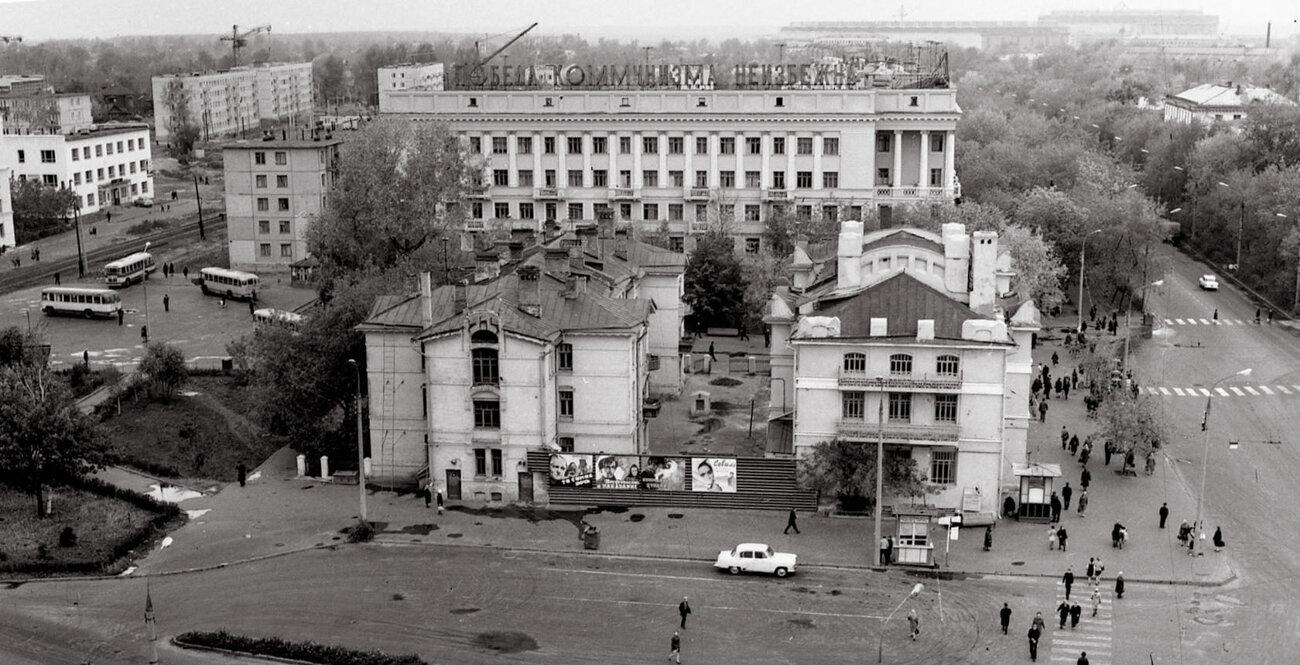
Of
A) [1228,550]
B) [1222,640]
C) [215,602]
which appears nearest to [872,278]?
[1228,550]

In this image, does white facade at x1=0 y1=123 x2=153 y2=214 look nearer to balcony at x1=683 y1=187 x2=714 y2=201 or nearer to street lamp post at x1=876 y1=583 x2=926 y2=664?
balcony at x1=683 y1=187 x2=714 y2=201

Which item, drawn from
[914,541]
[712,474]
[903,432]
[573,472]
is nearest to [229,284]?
[573,472]

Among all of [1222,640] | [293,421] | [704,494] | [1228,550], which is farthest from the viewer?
[293,421]

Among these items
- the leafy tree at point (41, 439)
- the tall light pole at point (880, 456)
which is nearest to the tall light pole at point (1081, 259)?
the tall light pole at point (880, 456)

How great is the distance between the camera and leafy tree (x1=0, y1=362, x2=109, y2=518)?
6800 centimetres

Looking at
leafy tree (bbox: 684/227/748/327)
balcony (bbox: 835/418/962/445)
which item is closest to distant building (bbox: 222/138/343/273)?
leafy tree (bbox: 684/227/748/327)

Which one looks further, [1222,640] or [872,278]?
[872,278]

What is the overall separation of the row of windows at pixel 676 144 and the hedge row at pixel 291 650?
3182 inches

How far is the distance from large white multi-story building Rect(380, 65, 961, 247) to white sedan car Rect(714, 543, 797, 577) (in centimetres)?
6460

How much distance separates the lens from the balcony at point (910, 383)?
224 feet

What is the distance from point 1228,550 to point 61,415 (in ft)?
174

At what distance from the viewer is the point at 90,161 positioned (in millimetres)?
168250

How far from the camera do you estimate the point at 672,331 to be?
91.9m

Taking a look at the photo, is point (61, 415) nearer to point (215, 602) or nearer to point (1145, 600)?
point (215, 602)
